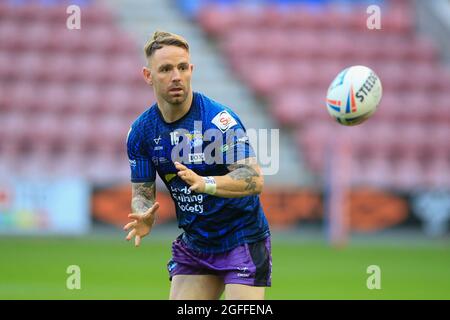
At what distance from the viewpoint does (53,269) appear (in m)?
12.1

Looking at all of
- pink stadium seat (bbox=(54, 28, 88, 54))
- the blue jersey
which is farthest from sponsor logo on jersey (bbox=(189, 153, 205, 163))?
pink stadium seat (bbox=(54, 28, 88, 54))

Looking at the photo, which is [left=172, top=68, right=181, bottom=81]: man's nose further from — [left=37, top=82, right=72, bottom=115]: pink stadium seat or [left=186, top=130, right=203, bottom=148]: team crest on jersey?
[left=37, top=82, right=72, bottom=115]: pink stadium seat

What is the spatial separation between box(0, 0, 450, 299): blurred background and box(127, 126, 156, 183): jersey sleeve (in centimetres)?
477

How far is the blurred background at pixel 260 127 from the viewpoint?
44.3ft

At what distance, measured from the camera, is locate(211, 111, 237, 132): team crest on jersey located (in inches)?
221

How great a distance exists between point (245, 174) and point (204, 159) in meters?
0.36

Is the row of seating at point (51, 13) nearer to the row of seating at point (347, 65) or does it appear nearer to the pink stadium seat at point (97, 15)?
the pink stadium seat at point (97, 15)

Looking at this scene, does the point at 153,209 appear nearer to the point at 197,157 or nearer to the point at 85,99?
the point at 197,157

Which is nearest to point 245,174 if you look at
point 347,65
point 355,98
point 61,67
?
point 355,98

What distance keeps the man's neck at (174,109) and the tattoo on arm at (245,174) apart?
52 cm

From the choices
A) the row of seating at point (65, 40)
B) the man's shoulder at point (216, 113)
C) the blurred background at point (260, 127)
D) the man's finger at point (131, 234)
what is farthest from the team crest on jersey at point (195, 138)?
the row of seating at point (65, 40)

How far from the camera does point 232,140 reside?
18.2 feet

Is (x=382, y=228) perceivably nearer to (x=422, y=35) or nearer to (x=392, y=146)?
(x=392, y=146)
